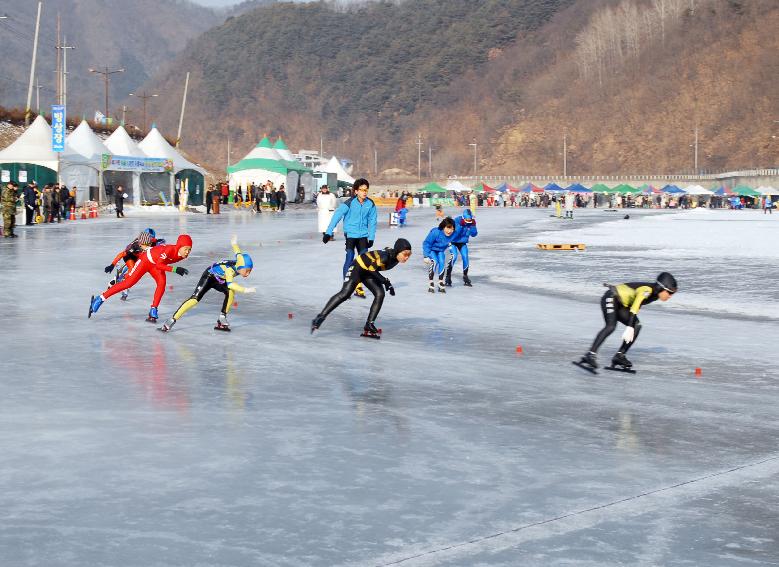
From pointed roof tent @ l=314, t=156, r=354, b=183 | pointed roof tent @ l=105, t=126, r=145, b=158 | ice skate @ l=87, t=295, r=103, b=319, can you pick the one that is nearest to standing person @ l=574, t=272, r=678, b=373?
ice skate @ l=87, t=295, r=103, b=319

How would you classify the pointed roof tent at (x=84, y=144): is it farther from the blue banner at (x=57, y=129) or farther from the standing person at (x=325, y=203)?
the standing person at (x=325, y=203)

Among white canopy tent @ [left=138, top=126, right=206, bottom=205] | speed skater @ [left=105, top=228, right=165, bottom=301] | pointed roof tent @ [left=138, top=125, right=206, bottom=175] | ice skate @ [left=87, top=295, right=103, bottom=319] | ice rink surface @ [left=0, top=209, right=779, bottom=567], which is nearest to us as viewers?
ice rink surface @ [left=0, top=209, right=779, bottom=567]

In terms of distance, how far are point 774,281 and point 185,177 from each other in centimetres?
4807

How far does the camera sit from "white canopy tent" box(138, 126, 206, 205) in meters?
60.4

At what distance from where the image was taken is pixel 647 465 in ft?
21.1

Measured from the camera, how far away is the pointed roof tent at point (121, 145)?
57.0m

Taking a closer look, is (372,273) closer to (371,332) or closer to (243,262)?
(371,332)

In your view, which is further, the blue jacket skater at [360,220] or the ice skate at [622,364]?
the blue jacket skater at [360,220]

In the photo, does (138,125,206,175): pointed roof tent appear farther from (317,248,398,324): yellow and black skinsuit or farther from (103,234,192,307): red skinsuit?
(317,248,398,324): yellow and black skinsuit

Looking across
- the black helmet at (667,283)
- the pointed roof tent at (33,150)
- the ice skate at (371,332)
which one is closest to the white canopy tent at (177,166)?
the pointed roof tent at (33,150)

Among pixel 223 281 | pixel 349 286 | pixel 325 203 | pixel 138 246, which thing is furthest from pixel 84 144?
pixel 349 286

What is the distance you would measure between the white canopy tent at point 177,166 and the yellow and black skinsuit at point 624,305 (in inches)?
2023

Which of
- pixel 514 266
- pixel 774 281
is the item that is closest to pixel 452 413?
pixel 774 281

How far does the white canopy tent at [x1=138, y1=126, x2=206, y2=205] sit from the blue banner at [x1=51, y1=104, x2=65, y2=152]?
10.9m
